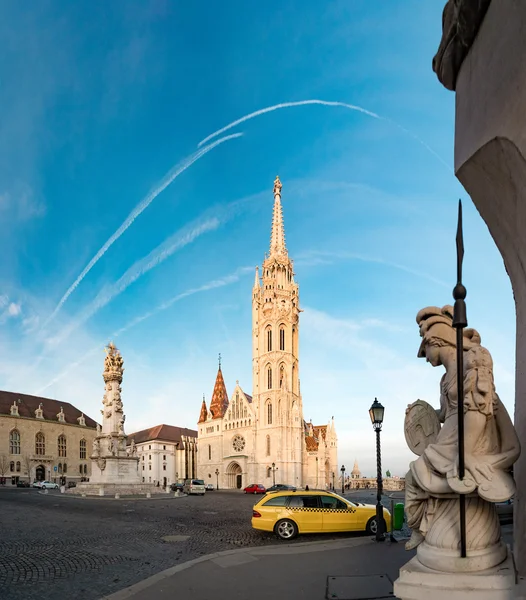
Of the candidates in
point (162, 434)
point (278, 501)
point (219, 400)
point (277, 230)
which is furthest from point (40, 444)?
point (278, 501)

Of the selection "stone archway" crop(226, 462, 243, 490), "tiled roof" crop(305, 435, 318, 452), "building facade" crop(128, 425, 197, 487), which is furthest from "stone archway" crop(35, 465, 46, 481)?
"tiled roof" crop(305, 435, 318, 452)

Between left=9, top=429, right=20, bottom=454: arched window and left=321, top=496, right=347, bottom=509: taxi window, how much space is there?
8181cm

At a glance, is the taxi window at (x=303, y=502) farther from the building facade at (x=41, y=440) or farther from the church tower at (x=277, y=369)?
the building facade at (x=41, y=440)

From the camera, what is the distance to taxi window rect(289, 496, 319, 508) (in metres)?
13.4

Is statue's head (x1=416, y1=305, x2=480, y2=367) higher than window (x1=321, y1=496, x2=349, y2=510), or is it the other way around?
statue's head (x1=416, y1=305, x2=480, y2=367)

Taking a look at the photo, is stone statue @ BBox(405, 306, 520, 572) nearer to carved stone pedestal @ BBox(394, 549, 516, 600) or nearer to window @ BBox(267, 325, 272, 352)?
carved stone pedestal @ BBox(394, 549, 516, 600)

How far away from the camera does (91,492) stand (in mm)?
39438

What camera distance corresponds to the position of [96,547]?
12.0 meters

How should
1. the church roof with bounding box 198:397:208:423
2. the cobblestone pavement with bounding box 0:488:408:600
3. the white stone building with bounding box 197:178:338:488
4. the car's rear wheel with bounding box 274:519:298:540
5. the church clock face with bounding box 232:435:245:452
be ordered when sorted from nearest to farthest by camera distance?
the cobblestone pavement with bounding box 0:488:408:600 → the car's rear wheel with bounding box 274:519:298:540 → the white stone building with bounding box 197:178:338:488 → the church clock face with bounding box 232:435:245:452 → the church roof with bounding box 198:397:208:423

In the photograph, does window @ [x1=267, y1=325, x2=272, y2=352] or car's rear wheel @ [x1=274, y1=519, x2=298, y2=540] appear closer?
car's rear wheel @ [x1=274, y1=519, x2=298, y2=540]

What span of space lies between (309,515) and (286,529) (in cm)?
72

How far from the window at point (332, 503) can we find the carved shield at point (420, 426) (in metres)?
10.4

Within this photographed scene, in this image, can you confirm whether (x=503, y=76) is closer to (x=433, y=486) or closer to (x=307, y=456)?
(x=433, y=486)

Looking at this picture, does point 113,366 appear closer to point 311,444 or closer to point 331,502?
point 331,502
